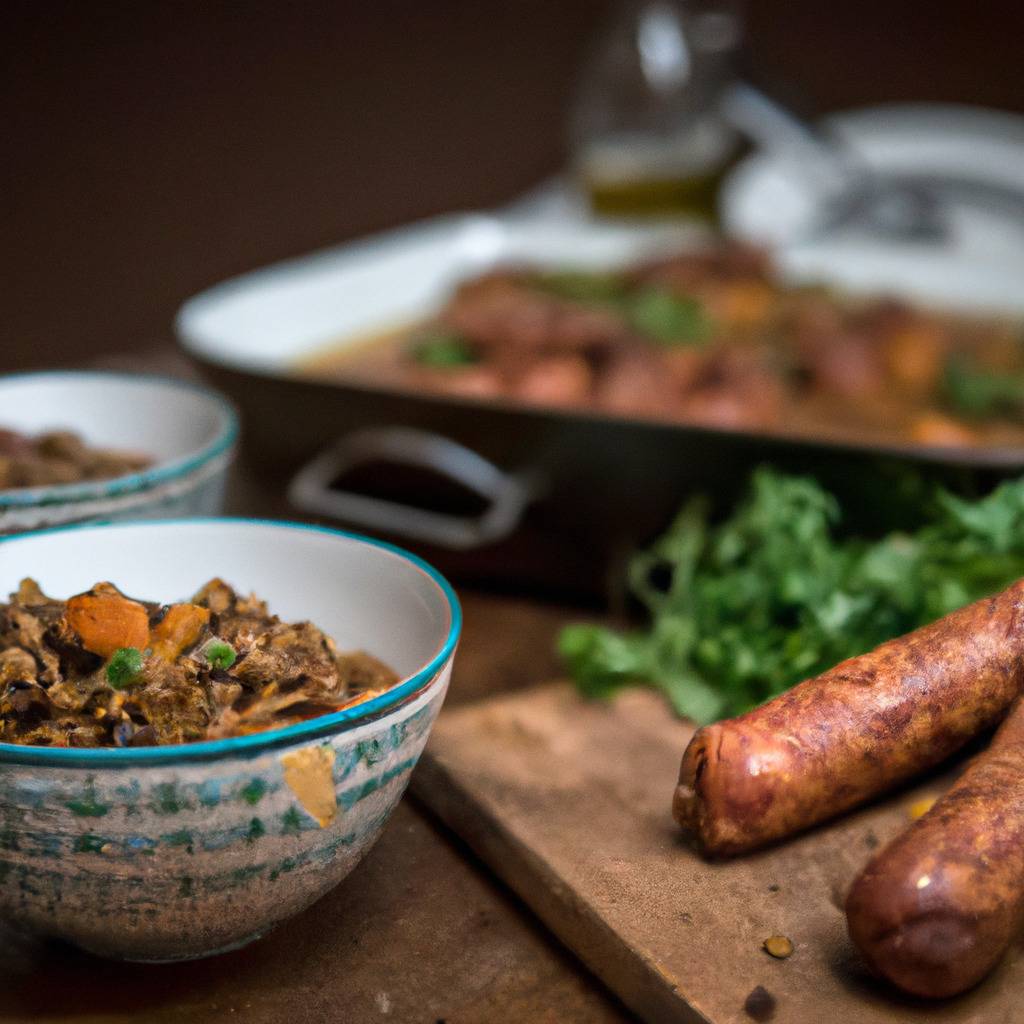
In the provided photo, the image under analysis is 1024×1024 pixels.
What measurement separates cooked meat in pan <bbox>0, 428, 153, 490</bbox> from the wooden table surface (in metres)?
0.57

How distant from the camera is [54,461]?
1592 millimetres

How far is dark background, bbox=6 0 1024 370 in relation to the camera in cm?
427

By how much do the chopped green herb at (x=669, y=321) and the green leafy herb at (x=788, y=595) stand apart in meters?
1.11

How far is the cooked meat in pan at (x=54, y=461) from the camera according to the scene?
1.51 m

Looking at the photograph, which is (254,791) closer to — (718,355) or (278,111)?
(718,355)

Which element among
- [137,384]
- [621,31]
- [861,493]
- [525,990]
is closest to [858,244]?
[621,31]

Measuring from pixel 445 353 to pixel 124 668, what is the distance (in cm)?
174

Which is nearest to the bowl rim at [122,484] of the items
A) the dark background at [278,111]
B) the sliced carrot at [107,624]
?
the sliced carrot at [107,624]

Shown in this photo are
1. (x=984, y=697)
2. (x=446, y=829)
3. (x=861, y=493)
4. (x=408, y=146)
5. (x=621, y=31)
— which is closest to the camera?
(x=984, y=697)

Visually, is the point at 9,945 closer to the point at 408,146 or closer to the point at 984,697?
the point at 984,697

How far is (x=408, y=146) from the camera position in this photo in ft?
18.5

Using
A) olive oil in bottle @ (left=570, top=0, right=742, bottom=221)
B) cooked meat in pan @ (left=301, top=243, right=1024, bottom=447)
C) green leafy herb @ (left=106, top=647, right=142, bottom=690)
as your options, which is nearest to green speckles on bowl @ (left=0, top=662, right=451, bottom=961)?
green leafy herb @ (left=106, top=647, right=142, bottom=690)

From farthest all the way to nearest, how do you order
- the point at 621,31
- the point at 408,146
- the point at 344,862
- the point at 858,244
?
the point at 408,146 → the point at 621,31 → the point at 858,244 → the point at 344,862

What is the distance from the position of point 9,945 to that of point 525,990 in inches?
19.9
